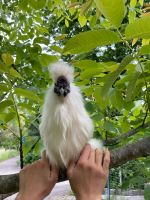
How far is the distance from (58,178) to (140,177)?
0.43 m

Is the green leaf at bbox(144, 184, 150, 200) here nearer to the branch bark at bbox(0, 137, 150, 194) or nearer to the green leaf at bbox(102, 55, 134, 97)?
the branch bark at bbox(0, 137, 150, 194)

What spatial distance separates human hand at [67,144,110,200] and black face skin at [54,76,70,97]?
6.9 inches

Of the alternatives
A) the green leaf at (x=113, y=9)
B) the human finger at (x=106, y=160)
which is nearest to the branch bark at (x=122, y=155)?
the human finger at (x=106, y=160)

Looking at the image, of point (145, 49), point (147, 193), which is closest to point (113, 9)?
point (145, 49)

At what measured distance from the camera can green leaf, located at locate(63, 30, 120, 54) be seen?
2.69 ft

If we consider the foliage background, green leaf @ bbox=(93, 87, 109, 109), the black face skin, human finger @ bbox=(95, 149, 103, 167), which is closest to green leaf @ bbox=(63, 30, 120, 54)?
the foliage background

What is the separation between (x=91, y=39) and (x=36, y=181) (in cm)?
42

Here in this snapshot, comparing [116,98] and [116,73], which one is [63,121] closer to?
[116,73]

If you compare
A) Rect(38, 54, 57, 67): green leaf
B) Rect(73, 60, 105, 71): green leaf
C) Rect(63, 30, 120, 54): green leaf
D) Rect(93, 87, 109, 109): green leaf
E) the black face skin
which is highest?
Rect(38, 54, 57, 67): green leaf

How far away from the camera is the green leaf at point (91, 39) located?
0.82 meters

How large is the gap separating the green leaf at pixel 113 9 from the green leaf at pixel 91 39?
3cm

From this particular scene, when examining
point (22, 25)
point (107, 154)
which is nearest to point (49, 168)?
point (107, 154)

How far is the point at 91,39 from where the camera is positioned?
0.82 m

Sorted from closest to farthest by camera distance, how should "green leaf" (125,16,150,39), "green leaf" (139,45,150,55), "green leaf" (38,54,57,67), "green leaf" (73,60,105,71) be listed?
"green leaf" (125,16,150,39), "green leaf" (139,45,150,55), "green leaf" (73,60,105,71), "green leaf" (38,54,57,67)
